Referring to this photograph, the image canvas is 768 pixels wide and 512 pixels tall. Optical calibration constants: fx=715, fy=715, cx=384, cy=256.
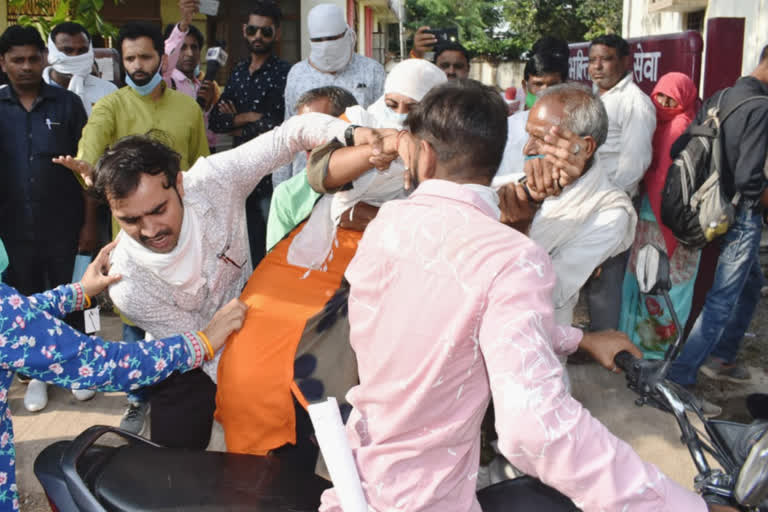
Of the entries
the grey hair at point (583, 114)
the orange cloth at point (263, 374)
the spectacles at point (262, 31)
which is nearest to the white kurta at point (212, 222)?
the orange cloth at point (263, 374)

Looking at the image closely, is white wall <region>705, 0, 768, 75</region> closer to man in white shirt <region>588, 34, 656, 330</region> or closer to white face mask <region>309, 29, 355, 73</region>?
man in white shirt <region>588, 34, 656, 330</region>

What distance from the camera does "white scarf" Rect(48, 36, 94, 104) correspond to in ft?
15.0

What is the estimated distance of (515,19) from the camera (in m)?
28.8

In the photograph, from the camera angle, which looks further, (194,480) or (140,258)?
(140,258)

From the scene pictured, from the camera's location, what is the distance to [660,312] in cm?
416

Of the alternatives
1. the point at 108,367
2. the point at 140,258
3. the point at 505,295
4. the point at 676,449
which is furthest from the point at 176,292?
the point at 676,449

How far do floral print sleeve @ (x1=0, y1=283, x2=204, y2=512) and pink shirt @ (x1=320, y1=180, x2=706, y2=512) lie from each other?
755 mm

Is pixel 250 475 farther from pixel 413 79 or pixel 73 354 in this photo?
pixel 413 79

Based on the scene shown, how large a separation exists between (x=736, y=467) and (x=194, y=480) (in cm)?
111

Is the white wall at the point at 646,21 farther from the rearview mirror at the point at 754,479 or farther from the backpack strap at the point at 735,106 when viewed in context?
the rearview mirror at the point at 754,479

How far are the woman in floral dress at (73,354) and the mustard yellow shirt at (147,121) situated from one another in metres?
1.83

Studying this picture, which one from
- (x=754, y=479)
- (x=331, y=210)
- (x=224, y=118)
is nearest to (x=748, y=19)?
(x=224, y=118)

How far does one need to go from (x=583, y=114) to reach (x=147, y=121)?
2.45m

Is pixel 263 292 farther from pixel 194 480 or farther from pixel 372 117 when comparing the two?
pixel 372 117
